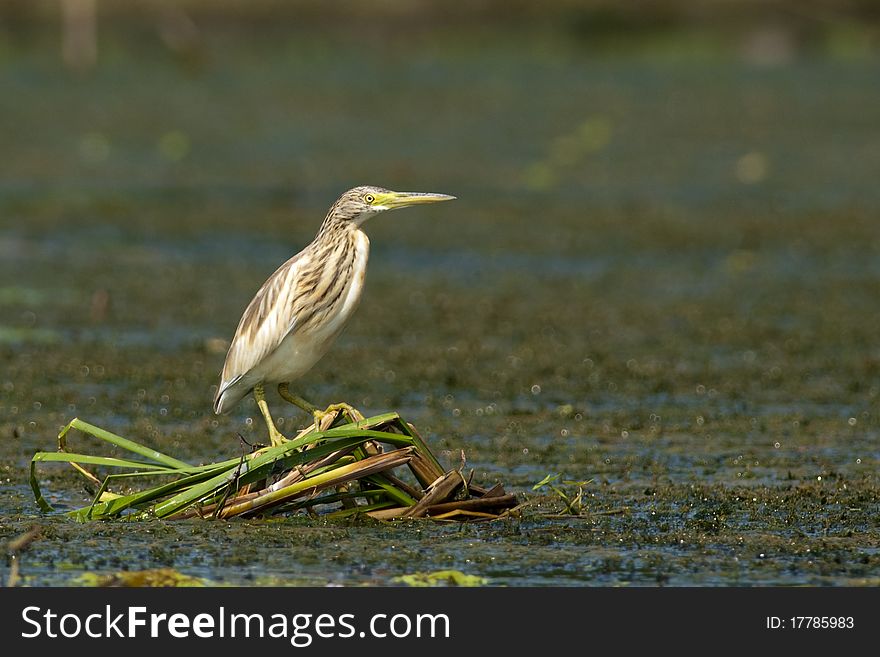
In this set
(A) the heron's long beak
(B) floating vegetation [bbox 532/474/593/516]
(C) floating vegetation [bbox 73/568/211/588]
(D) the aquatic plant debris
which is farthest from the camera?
(A) the heron's long beak

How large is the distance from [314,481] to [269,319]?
25.7 inches

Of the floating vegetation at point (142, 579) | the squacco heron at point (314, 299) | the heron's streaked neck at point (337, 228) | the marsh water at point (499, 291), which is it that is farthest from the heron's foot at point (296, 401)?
the floating vegetation at point (142, 579)

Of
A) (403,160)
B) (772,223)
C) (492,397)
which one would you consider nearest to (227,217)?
(403,160)

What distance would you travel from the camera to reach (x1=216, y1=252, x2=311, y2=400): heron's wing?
5941 mm

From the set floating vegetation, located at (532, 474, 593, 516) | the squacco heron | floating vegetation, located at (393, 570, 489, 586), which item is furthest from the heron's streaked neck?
floating vegetation, located at (393, 570, 489, 586)

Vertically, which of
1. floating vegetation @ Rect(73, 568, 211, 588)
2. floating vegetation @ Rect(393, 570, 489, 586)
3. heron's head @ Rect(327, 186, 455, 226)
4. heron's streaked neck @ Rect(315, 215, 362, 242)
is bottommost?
floating vegetation @ Rect(393, 570, 489, 586)

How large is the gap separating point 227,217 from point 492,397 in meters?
5.79

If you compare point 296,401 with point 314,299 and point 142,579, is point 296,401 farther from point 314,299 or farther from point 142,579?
point 142,579

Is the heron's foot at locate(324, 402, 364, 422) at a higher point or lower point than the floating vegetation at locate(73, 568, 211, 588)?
higher

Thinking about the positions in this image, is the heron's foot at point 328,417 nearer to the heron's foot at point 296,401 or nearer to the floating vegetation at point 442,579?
the heron's foot at point 296,401

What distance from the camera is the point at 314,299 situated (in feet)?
19.5

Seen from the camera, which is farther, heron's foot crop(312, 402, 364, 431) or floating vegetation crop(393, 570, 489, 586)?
heron's foot crop(312, 402, 364, 431)

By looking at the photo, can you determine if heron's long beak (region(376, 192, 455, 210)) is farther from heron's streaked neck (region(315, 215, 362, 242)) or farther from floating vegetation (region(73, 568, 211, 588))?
floating vegetation (region(73, 568, 211, 588))

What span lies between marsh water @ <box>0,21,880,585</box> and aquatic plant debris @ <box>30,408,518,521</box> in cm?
9
